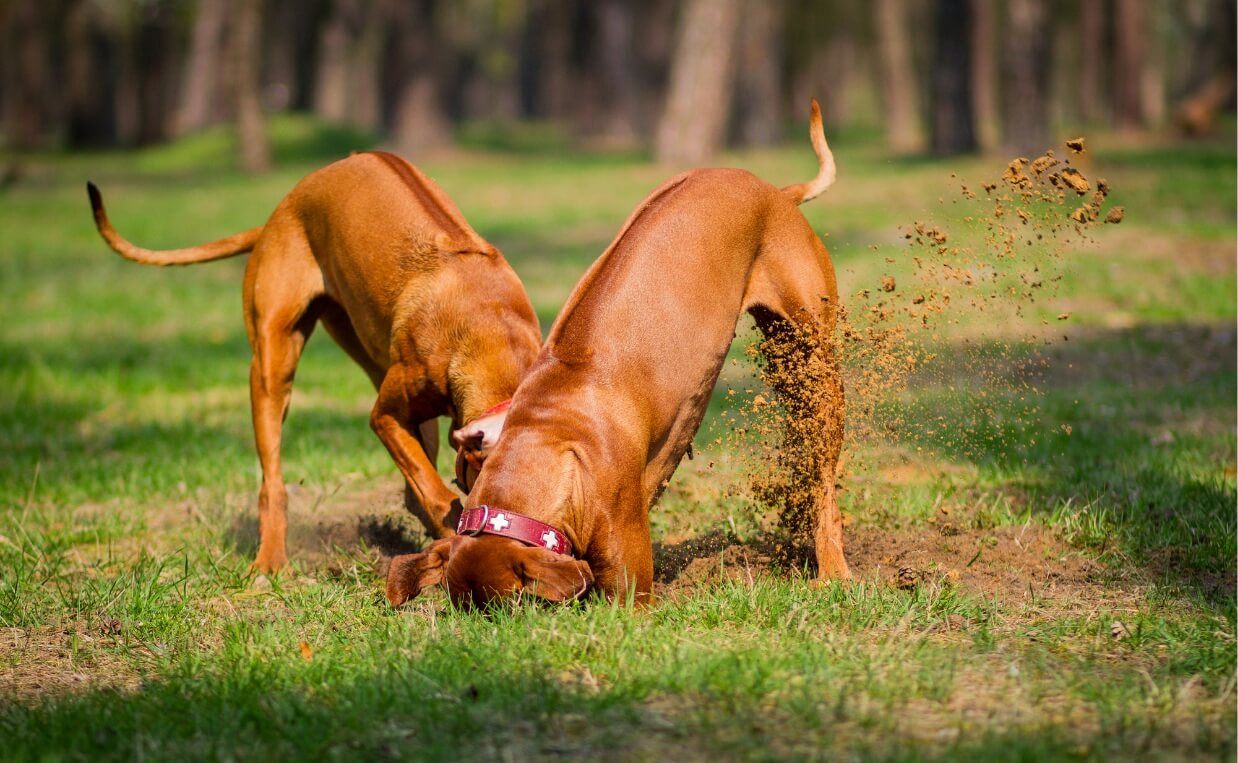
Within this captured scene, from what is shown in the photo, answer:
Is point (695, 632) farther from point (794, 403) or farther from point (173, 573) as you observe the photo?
point (173, 573)

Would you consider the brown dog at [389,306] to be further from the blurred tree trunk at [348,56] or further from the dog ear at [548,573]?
the blurred tree trunk at [348,56]

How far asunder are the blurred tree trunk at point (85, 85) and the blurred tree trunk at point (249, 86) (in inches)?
566

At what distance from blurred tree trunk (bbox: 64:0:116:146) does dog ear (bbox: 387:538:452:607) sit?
126 feet

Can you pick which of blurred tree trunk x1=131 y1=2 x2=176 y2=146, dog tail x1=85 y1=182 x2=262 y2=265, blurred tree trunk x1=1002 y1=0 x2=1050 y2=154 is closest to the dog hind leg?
dog tail x1=85 y1=182 x2=262 y2=265

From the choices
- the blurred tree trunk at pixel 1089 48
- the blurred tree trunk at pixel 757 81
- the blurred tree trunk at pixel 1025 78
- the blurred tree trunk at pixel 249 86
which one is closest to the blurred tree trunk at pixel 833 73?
the blurred tree trunk at pixel 1089 48

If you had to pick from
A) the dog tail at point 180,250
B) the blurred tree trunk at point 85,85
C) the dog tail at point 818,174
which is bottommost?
the blurred tree trunk at point 85,85

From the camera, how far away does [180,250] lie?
238 inches

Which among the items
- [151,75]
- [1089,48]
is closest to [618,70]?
[1089,48]

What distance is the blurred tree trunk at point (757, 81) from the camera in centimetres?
2933

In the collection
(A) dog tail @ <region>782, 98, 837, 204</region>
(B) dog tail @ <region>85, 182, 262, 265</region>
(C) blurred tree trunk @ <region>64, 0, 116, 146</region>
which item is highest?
(A) dog tail @ <region>782, 98, 837, 204</region>

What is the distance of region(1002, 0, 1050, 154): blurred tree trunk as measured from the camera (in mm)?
18156

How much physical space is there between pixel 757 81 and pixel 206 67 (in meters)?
21.4

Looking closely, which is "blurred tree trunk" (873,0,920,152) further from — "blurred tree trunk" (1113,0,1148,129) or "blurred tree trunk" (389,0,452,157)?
"blurred tree trunk" (389,0,452,157)

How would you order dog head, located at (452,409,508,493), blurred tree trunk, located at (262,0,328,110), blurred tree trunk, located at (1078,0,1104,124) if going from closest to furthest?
1. dog head, located at (452,409,508,493)
2. blurred tree trunk, located at (1078,0,1104,124)
3. blurred tree trunk, located at (262,0,328,110)
